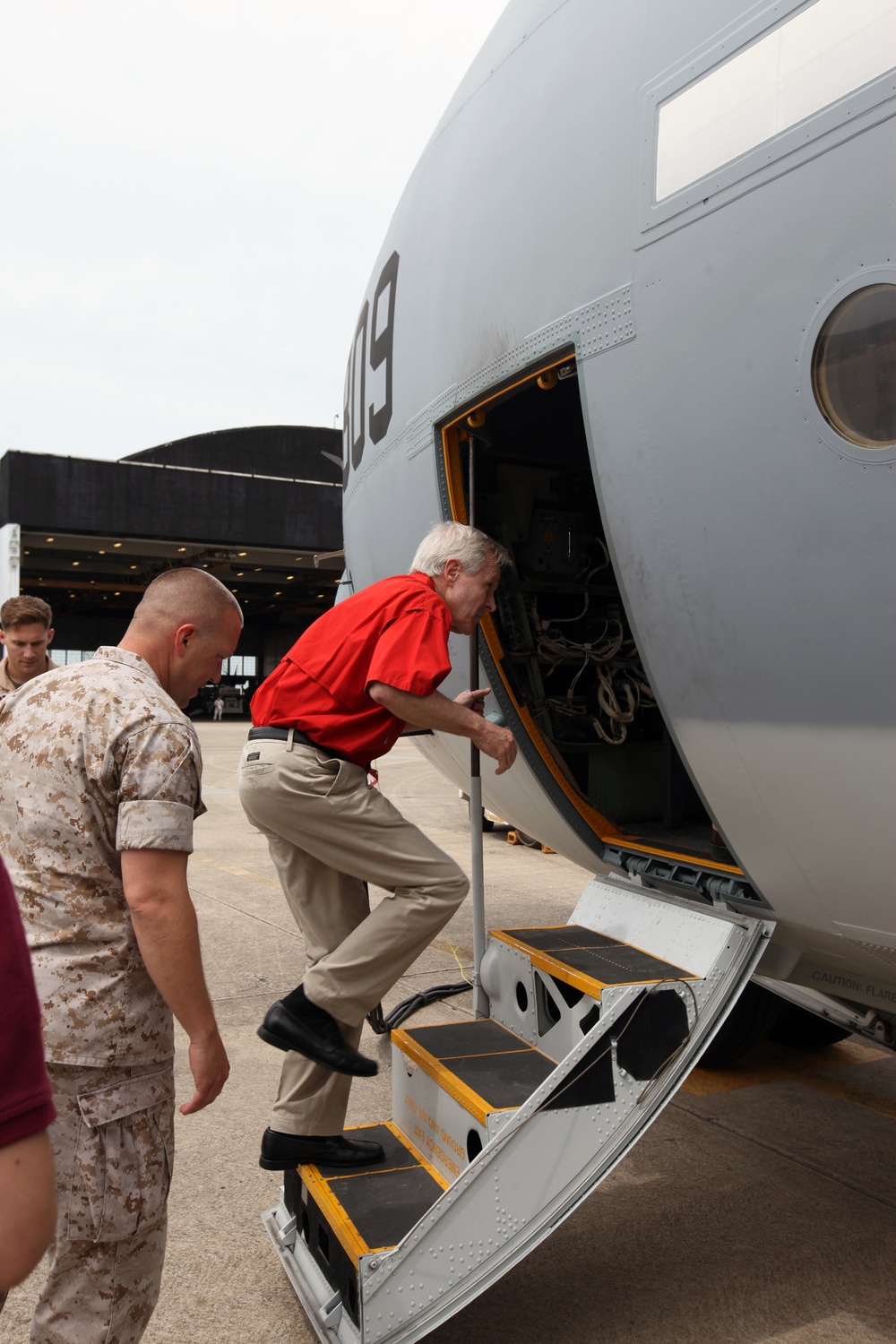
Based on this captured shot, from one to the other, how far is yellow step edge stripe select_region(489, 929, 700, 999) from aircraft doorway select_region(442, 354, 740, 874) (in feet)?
3.14

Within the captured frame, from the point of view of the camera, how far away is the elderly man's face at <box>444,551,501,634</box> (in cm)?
312

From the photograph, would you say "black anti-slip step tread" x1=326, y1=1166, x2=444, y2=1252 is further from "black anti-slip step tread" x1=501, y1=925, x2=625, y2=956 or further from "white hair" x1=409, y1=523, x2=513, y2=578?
"white hair" x1=409, y1=523, x2=513, y2=578

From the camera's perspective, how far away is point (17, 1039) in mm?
870

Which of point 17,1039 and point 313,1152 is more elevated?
point 17,1039

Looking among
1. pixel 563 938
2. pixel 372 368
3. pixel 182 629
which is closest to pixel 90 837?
pixel 182 629

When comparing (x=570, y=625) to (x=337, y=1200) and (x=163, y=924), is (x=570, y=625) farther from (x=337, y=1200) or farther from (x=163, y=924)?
(x=163, y=924)

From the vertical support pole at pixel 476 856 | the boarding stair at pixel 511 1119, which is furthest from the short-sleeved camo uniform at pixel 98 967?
the vertical support pole at pixel 476 856

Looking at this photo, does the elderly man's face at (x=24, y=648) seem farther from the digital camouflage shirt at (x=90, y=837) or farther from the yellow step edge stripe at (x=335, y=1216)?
the digital camouflage shirt at (x=90, y=837)

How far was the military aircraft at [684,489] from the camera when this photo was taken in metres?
2.17

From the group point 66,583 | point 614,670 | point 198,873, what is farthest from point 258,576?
point 614,670

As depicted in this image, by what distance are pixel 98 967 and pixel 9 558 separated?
2483 cm

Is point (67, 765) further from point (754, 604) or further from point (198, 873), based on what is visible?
point (198, 873)

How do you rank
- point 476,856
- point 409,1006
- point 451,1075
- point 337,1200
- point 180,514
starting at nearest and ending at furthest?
point 337,1200
point 451,1075
point 476,856
point 409,1006
point 180,514

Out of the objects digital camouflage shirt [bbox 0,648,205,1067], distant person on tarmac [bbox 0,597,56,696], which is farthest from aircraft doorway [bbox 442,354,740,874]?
distant person on tarmac [bbox 0,597,56,696]
